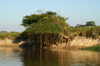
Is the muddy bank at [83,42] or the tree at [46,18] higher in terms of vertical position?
the tree at [46,18]

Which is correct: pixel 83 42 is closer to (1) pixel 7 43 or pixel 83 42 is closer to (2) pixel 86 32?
(2) pixel 86 32

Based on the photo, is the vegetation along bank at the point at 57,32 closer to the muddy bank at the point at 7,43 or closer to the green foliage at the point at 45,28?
the green foliage at the point at 45,28

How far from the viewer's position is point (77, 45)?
2759 cm

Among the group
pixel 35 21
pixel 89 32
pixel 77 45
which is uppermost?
pixel 35 21

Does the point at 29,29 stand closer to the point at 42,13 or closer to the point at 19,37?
the point at 42,13

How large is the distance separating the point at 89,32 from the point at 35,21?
8.66 m

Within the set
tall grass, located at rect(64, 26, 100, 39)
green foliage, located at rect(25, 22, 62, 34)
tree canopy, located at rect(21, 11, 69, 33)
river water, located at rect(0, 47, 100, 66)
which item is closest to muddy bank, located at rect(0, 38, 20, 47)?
tree canopy, located at rect(21, 11, 69, 33)

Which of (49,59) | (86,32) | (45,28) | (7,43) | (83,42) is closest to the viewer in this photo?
(49,59)

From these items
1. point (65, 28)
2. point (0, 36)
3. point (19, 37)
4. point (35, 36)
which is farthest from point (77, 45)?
point (0, 36)

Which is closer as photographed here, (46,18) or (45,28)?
(45,28)

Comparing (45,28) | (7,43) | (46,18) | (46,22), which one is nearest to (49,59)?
(45,28)

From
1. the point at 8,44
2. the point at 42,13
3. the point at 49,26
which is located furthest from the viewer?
the point at 8,44

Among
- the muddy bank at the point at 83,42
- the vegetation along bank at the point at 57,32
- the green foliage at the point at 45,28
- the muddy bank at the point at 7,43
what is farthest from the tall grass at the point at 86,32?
the muddy bank at the point at 7,43

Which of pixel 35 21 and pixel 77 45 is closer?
pixel 77 45
